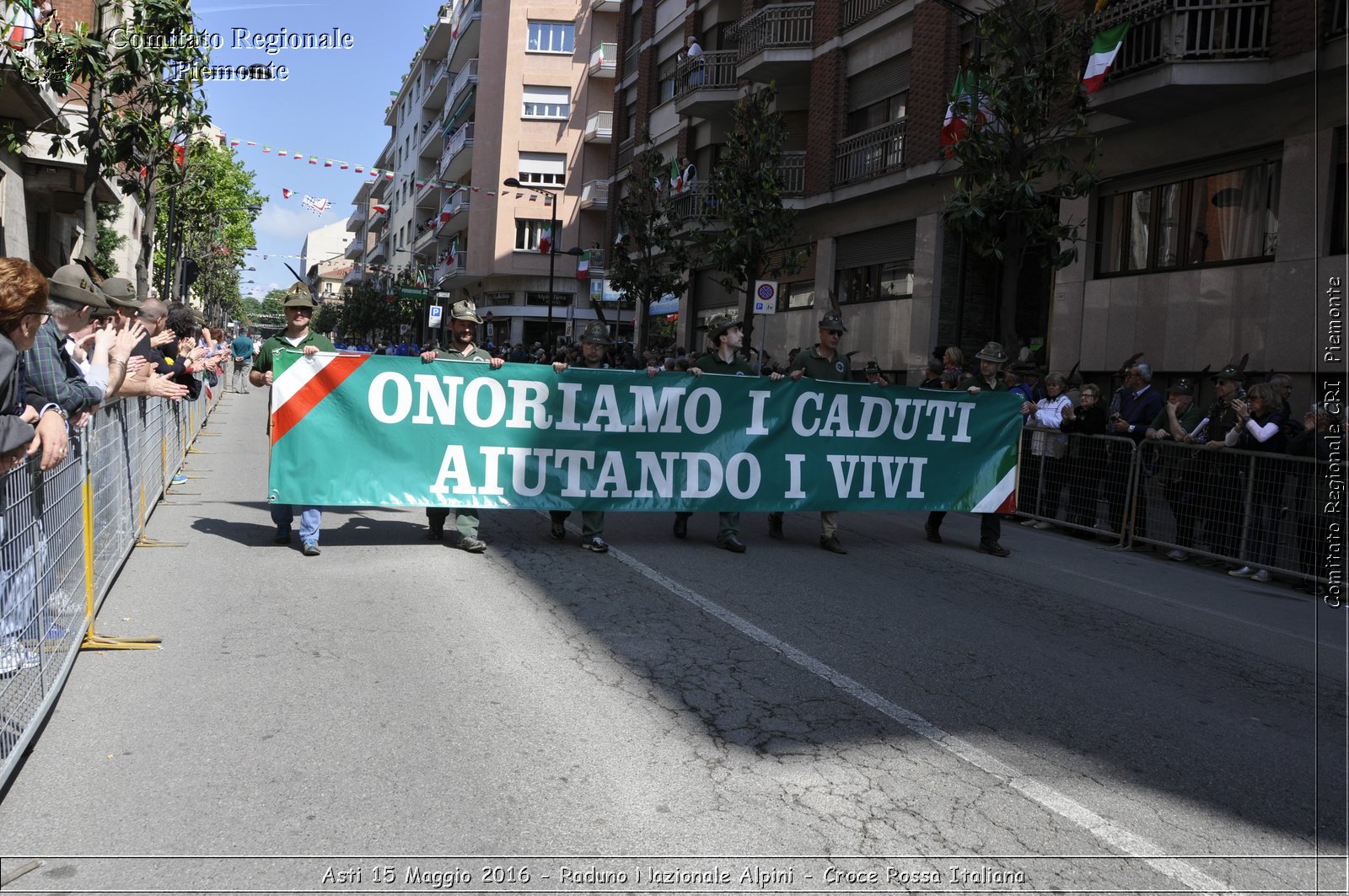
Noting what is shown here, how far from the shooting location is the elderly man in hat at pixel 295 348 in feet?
27.4

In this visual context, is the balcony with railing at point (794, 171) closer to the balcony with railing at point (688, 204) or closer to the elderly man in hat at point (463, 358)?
the balcony with railing at point (688, 204)

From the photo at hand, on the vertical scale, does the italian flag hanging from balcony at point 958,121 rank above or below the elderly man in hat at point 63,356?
above

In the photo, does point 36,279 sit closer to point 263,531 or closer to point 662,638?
point 662,638

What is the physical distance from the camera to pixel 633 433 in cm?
947

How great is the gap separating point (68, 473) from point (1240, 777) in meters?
5.44

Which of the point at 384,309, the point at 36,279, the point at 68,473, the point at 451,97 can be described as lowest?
the point at 68,473

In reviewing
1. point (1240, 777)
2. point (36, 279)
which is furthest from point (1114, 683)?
point (36, 279)

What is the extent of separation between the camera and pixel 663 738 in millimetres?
4641

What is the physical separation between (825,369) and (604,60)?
4541cm

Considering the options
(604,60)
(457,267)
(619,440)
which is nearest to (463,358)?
(619,440)

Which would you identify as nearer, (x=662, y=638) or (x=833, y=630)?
(x=662, y=638)

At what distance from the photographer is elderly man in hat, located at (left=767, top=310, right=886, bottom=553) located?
9914mm

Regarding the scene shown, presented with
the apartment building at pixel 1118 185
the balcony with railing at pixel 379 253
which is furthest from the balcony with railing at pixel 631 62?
the balcony with railing at pixel 379 253

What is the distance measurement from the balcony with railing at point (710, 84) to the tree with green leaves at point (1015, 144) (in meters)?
15.7
